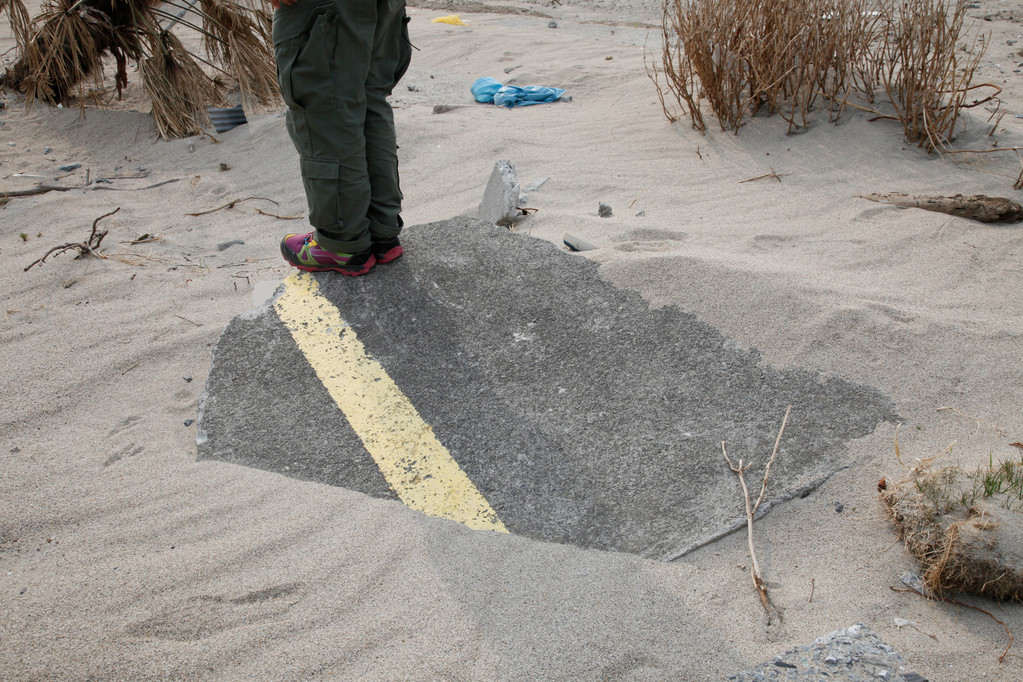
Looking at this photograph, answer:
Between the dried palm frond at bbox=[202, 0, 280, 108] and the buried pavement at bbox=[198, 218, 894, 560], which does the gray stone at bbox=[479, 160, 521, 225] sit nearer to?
the buried pavement at bbox=[198, 218, 894, 560]

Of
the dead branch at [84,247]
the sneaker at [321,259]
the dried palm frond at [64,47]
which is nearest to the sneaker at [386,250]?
the sneaker at [321,259]

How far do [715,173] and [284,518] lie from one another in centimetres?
317

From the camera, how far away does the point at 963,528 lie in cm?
146

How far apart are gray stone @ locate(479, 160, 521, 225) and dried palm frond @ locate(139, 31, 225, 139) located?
116 inches

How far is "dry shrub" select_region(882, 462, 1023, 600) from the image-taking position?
1.41 metres

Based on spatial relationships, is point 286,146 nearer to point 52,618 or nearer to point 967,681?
point 52,618

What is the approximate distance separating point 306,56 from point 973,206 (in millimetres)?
2939

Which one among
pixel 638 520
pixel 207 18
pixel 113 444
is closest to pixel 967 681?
pixel 638 520

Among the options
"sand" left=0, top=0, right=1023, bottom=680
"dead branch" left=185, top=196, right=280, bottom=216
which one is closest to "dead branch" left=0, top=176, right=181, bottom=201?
"sand" left=0, top=0, right=1023, bottom=680

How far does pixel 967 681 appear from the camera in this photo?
4.17ft

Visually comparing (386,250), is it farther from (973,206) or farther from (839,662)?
(973,206)

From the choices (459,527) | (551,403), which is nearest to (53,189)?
(551,403)

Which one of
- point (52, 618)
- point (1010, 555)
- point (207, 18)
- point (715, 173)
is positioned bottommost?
point (52, 618)

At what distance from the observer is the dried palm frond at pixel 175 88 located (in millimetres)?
4789
